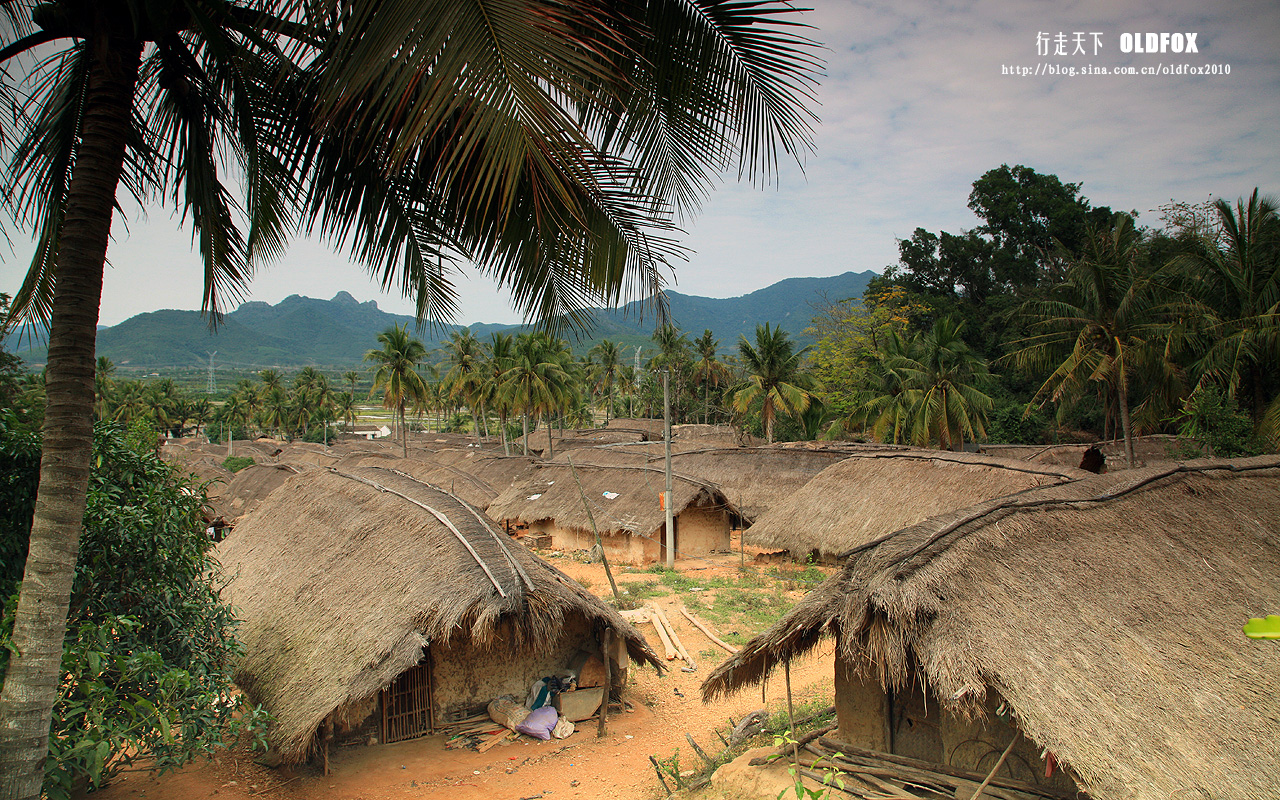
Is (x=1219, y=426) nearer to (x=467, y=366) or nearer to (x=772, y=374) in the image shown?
(x=772, y=374)

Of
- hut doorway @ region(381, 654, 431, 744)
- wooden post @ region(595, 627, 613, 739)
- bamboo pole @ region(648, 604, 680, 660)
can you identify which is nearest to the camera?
hut doorway @ region(381, 654, 431, 744)

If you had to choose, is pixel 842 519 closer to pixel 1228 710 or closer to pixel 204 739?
pixel 1228 710

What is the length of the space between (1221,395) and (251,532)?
24238 millimetres

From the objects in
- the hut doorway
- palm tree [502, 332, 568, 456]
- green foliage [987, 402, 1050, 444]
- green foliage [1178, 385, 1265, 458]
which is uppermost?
palm tree [502, 332, 568, 456]

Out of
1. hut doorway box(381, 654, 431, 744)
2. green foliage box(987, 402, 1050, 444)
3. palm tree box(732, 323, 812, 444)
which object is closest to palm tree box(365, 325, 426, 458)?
palm tree box(732, 323, 812, 444)

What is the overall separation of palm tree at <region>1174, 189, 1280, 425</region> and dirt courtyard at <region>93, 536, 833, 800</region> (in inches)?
509

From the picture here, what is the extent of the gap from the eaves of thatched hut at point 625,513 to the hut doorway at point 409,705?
465 inches

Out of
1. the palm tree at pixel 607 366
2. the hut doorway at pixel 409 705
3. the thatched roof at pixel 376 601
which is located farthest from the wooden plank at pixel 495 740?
the palm tree at pixel 607 366

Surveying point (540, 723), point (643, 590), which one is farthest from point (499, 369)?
point (540, 723)

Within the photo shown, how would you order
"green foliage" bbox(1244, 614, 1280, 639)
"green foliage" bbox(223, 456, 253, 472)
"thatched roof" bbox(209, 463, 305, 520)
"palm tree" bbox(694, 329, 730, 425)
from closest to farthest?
"green foliage" bbox(1244, 614, 1280, 639) → "thatched roof" bbox(209, 463, 305, 520) → "green foliage" bbox(223, 456, 253, 472) → "palm tree" bbox(694, 329, 730, 425)

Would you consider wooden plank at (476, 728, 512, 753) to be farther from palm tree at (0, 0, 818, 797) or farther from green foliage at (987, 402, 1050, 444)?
green foliage at (987, 402, 1050, 444)

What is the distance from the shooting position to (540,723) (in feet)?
31.6

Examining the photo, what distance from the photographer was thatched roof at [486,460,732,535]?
2294 cm

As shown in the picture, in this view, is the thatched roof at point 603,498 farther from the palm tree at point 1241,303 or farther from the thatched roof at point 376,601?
the palm tree at point 1241,303
